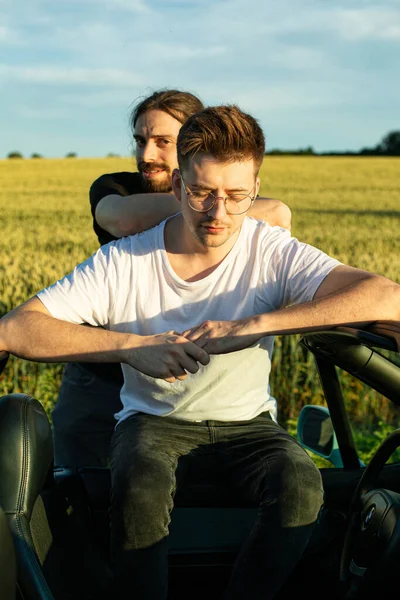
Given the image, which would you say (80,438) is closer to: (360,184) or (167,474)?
(167,474)

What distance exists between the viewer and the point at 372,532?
1943 mm

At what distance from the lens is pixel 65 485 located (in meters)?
2.29

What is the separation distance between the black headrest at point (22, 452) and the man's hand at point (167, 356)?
11.5 inches

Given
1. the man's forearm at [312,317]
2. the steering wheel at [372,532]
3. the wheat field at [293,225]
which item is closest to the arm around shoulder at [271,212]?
the man's forearm at [312,317]

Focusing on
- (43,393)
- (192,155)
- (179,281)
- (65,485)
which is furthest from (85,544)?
(43,393)

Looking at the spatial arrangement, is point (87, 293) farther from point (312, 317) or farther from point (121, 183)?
point (121, 183)

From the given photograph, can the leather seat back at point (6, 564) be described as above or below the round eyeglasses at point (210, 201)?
below

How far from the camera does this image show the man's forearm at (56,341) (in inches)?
89.0

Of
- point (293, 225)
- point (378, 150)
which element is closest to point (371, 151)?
point (378, 150)

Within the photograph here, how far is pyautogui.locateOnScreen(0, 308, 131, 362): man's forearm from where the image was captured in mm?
2262

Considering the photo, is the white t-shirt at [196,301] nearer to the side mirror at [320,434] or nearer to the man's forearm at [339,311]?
the man's forearm at [339,311]

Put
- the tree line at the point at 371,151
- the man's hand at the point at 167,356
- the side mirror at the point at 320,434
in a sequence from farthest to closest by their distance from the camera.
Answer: the tree line at the point at 371,151 → the side mirror at the point at 320,434 → the man's hand at the point at 167,356

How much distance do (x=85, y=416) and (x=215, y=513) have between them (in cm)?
137

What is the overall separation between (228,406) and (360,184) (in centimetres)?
3185
